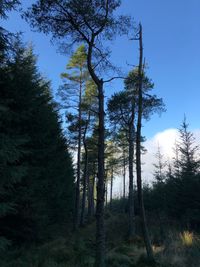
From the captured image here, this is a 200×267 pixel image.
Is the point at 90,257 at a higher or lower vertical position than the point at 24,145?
lower

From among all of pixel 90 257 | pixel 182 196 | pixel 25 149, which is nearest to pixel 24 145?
pixel 25 149

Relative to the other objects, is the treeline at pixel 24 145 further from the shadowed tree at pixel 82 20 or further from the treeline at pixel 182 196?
the treeline at pixel 182 196

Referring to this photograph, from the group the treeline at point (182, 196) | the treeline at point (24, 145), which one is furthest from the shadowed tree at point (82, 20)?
the treeline at point (182, 196)

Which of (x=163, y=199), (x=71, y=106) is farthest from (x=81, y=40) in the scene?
(x=163, y=199)

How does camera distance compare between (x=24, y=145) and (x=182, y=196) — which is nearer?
(x=24, y=145)

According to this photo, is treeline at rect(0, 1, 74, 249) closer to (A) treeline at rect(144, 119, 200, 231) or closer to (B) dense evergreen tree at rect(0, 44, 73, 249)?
(B) dense evergreen tree at rect(0, 44, 73, 249)

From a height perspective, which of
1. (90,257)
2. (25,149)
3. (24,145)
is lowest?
(90,257)

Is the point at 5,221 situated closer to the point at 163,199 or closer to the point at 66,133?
the point at 66,133

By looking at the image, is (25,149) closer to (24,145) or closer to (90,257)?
(24,145)

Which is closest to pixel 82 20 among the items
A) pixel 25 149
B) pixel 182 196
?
pixel 25 149

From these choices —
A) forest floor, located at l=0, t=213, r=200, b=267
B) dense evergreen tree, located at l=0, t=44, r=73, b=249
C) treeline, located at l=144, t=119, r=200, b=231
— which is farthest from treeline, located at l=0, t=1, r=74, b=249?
treeline, located at l=144, t=119, r=200, b=231

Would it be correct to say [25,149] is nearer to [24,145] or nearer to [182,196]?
[24,145]

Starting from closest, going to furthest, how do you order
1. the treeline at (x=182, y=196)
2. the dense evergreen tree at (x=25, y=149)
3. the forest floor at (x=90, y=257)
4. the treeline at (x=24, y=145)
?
the forest floor at (x=90, y=257) → the treeline at (x=24, y=145) → the dense evergreen tree at (x=25, y=149) → the treeline at (x=182, y=196)

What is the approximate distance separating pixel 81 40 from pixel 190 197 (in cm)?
1486
